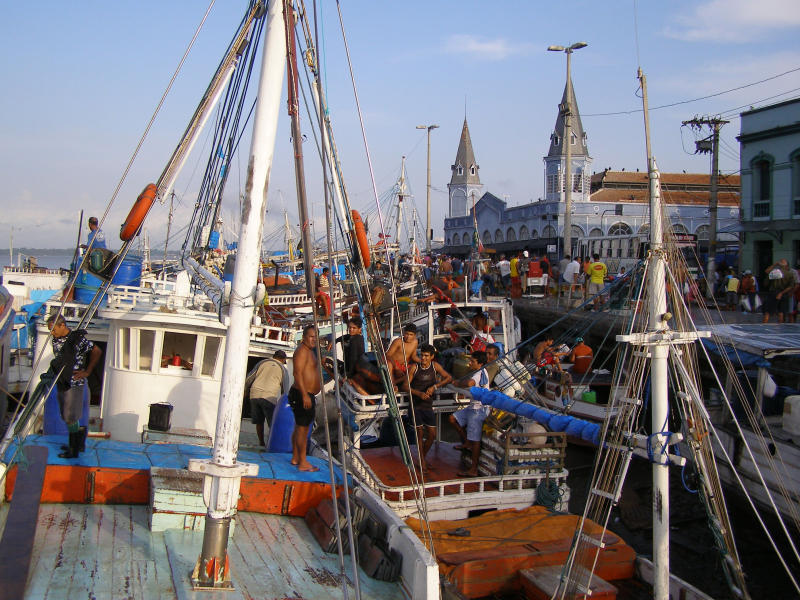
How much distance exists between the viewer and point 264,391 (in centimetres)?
1109

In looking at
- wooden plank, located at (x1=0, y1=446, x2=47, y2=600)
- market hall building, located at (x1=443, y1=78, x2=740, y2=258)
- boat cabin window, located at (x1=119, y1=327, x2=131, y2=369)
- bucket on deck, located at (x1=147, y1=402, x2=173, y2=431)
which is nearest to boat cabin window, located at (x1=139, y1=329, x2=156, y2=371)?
boat cabin window, located at (x1=119, y1=327, x2=131, y2=369)

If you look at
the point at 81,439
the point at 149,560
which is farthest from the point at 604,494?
the point at 81,439

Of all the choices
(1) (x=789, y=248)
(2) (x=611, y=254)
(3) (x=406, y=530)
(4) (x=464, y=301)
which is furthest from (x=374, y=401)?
(2) (x=611, y=254)

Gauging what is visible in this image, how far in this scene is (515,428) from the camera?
984cm

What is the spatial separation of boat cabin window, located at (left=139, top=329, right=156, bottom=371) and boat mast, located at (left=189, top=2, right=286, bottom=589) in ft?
18.7

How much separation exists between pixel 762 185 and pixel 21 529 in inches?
1143

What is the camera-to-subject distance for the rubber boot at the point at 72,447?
6.70 m

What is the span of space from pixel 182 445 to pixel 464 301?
10410 mm

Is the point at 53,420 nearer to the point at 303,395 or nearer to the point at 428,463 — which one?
the point at 303,395

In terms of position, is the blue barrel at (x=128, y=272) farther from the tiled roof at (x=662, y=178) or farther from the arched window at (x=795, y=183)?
the tiled roof at (x=662, y=178)

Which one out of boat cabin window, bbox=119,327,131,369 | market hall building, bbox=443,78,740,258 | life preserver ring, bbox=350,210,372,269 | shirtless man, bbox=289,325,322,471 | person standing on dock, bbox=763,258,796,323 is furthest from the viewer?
market hall building, bbox=443,78,740,258

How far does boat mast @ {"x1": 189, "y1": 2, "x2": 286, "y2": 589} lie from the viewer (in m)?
5.01

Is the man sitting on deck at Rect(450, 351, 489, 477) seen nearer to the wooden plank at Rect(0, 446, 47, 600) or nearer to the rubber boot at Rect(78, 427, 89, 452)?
the rubber boot at Rect(78, 427, 89, 452)

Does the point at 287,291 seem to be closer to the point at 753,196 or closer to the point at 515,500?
the point at 515,500
